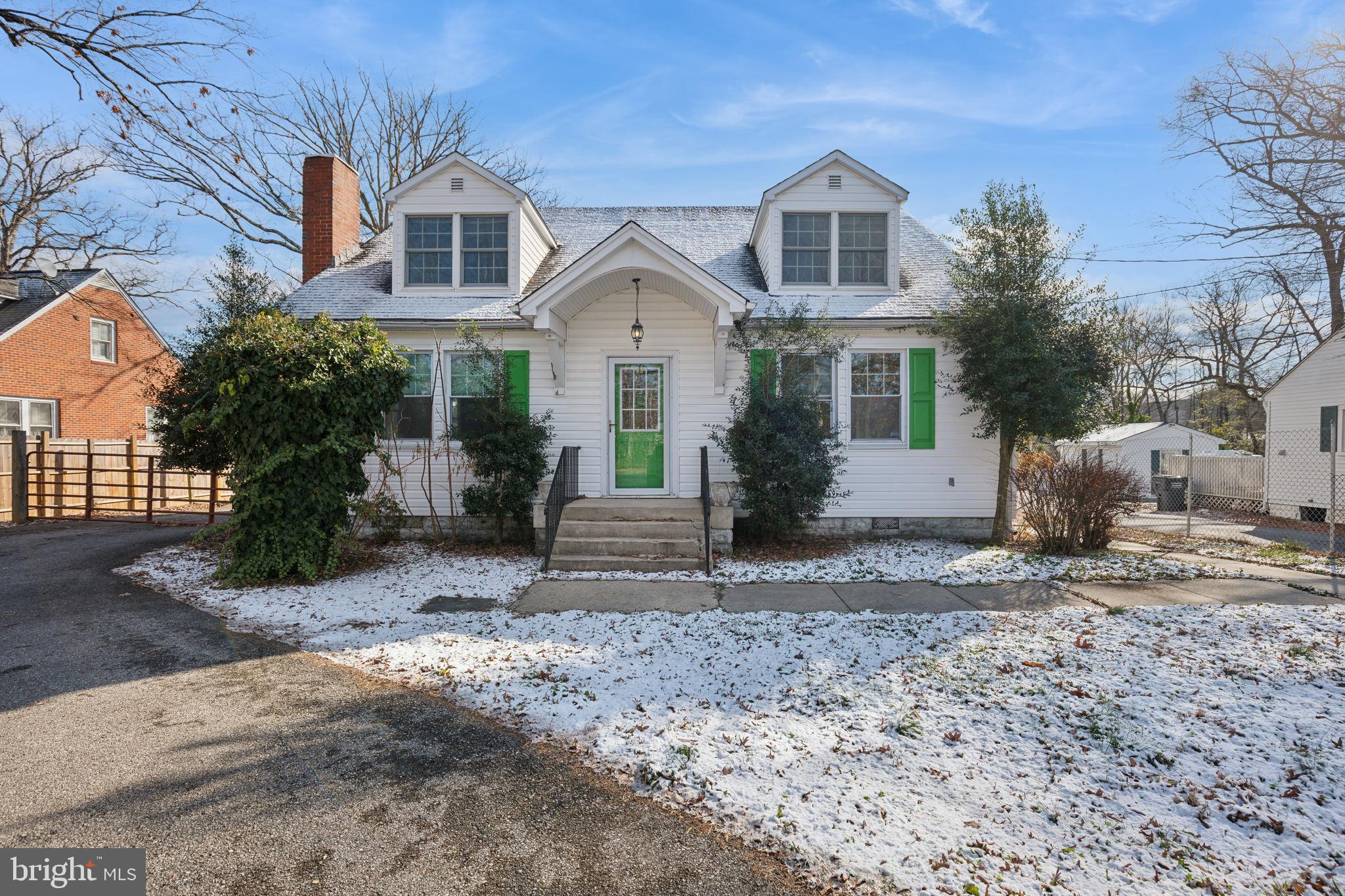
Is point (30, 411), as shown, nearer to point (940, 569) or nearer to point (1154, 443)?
Result: point (940, 569)

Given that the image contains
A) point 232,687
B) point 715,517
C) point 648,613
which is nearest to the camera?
point 232,687

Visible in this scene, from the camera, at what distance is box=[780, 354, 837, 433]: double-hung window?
9.52 meters

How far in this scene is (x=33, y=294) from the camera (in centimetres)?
1753

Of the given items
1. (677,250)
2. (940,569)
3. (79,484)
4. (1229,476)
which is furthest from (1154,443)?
(79,484)

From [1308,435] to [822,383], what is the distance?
1217 centimetres

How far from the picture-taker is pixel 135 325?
19859 millimetres

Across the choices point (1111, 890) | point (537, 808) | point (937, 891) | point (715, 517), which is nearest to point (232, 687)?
point (537, 808)

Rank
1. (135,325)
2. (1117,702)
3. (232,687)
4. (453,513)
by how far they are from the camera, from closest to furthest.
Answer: (1117,702)
(232,687)
(453,513)
(135,325)

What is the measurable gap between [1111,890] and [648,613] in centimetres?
402

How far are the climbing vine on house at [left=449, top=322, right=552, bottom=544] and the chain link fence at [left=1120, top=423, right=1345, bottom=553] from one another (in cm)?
947

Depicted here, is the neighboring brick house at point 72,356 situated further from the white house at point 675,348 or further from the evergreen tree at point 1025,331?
the evergreen tree at point 1025,331

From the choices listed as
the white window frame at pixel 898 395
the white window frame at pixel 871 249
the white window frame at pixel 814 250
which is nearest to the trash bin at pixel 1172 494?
the white window frame at pixel 898 395

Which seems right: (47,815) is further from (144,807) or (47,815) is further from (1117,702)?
(1117,702)

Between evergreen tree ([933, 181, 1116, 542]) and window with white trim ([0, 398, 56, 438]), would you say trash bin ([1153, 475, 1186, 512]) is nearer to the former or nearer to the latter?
evergreen tree ([933, 181, 1116, 542])
